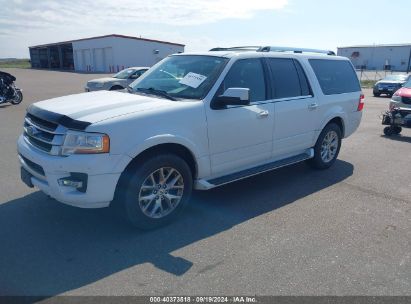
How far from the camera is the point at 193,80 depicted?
173 inches

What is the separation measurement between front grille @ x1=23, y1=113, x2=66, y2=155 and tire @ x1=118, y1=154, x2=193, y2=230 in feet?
2.47

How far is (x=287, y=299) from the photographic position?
2844 millimetres

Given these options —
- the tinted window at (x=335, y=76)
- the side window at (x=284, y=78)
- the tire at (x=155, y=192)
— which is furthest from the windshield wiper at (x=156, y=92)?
the tinted window at (x=335, y=76)

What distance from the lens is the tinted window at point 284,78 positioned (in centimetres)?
496

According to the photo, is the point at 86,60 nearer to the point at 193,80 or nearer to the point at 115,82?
the point at 115,82

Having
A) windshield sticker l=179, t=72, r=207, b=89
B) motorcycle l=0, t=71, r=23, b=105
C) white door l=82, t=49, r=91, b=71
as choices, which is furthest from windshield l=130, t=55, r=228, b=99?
white door l=82, t=49, r=91, b=71

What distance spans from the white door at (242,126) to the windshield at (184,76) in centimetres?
20

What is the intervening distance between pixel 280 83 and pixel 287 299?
10.2 ft

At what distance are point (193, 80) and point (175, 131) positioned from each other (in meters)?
0.91

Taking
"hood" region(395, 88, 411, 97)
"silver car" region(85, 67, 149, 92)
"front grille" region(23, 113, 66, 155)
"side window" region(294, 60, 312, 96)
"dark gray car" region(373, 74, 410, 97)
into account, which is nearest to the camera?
"front grille" region(23, 113, 66, 155)

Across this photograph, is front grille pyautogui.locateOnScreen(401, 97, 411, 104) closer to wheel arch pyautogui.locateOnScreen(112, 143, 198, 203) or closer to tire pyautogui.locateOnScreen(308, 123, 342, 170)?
tire pyautogui.locateOnScreen(308, 123, 342, 170)

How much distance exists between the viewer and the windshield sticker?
4319 millimetres

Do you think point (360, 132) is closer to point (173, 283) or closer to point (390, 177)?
point (390, 177)

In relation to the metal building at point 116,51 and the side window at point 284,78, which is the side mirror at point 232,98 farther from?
the metal building at point 116,51
